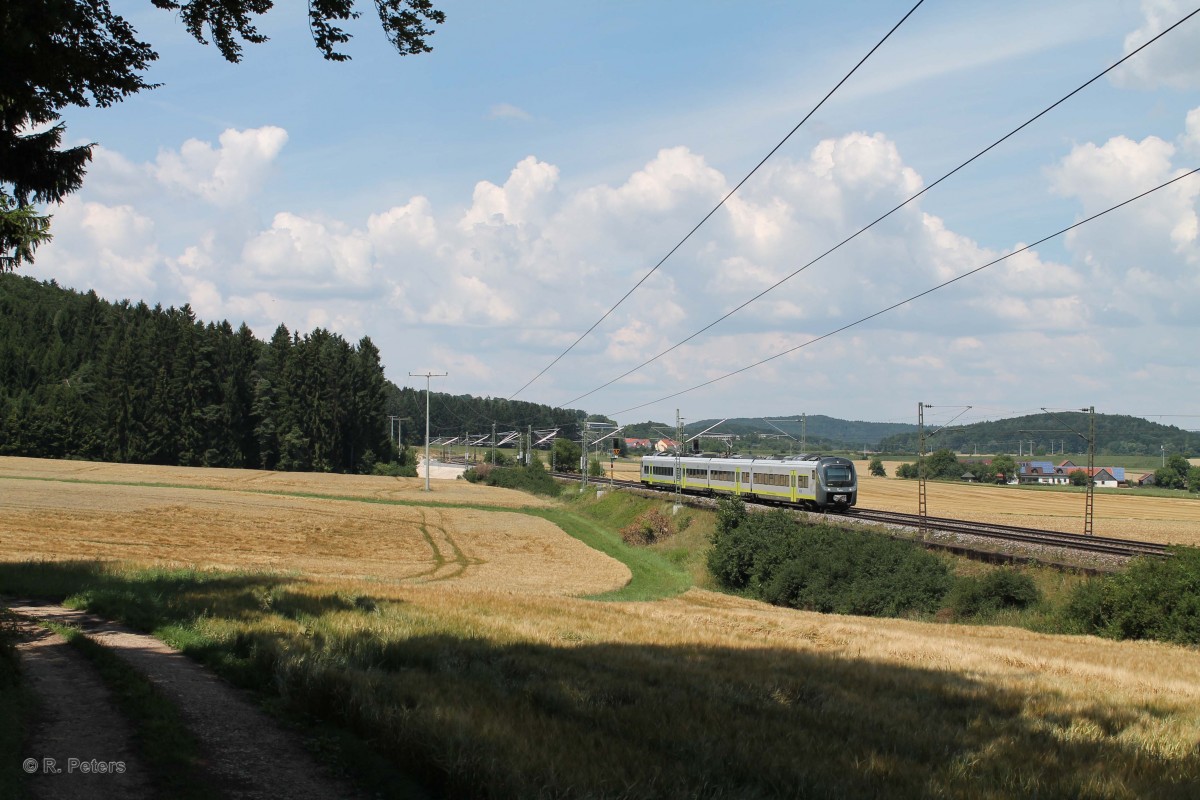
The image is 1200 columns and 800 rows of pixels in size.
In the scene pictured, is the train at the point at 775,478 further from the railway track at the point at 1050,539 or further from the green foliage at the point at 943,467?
the green foliage at the point at 943,467

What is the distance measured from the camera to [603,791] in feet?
20.0

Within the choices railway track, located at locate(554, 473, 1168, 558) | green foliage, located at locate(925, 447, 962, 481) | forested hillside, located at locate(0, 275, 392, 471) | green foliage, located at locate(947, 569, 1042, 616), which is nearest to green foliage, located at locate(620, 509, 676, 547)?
railway track, located at locate(554, 473, 1168, 558)

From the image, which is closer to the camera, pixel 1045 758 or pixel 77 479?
pixel 1045 758

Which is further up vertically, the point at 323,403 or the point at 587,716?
the point at 323,403

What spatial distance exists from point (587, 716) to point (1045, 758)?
4.02 meters

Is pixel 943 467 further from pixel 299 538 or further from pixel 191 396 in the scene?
pixel 299 538

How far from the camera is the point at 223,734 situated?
25.0ft

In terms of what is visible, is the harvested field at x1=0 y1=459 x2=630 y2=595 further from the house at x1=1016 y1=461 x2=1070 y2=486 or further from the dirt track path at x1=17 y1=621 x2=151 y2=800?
the house at x1=1016 y1=461 x2=1070 y2=486

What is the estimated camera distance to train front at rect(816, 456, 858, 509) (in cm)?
5078

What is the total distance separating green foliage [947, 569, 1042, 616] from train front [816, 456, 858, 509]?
18711mm

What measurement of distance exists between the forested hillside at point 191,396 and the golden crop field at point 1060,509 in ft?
216

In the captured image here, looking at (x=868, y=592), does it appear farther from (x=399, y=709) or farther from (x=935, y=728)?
(x=399, y=709)

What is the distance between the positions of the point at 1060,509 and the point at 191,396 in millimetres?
91228

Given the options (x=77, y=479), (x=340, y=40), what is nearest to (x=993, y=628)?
→ (x=340, y=40)
